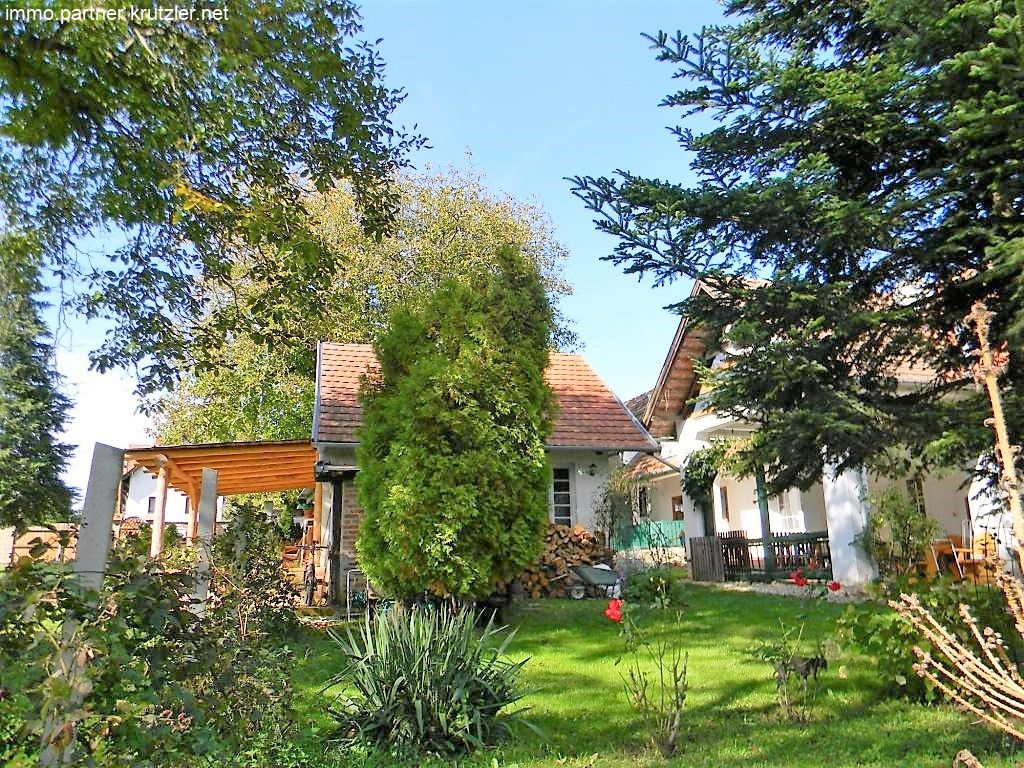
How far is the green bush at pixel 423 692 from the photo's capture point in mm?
4777

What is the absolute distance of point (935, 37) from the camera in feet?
17.7

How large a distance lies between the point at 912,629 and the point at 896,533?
830 centimetres

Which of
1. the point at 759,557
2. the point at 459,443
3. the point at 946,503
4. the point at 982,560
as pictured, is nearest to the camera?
the point at 982,560

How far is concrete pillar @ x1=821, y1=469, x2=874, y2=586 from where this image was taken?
1261cm

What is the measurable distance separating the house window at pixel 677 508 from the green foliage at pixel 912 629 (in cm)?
2187

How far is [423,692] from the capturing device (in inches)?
192

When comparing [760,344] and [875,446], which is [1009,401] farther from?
[760,344]

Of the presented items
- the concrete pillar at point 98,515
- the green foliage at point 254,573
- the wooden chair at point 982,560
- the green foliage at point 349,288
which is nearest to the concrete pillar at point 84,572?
the concrete pillar at point 98,515

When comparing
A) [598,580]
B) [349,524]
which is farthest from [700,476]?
[349,524]

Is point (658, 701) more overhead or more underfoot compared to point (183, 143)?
more underfoot

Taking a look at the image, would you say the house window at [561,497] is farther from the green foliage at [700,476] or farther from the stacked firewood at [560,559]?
the green foliage at [700,476]

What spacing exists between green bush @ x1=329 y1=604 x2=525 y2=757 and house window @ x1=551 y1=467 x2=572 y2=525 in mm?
9738

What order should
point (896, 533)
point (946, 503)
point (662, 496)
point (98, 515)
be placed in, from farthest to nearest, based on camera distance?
point (662, 496) < point (946, 503) < point (896, 533) < point (98, 515)

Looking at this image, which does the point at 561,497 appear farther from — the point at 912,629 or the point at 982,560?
the point at 912,629
